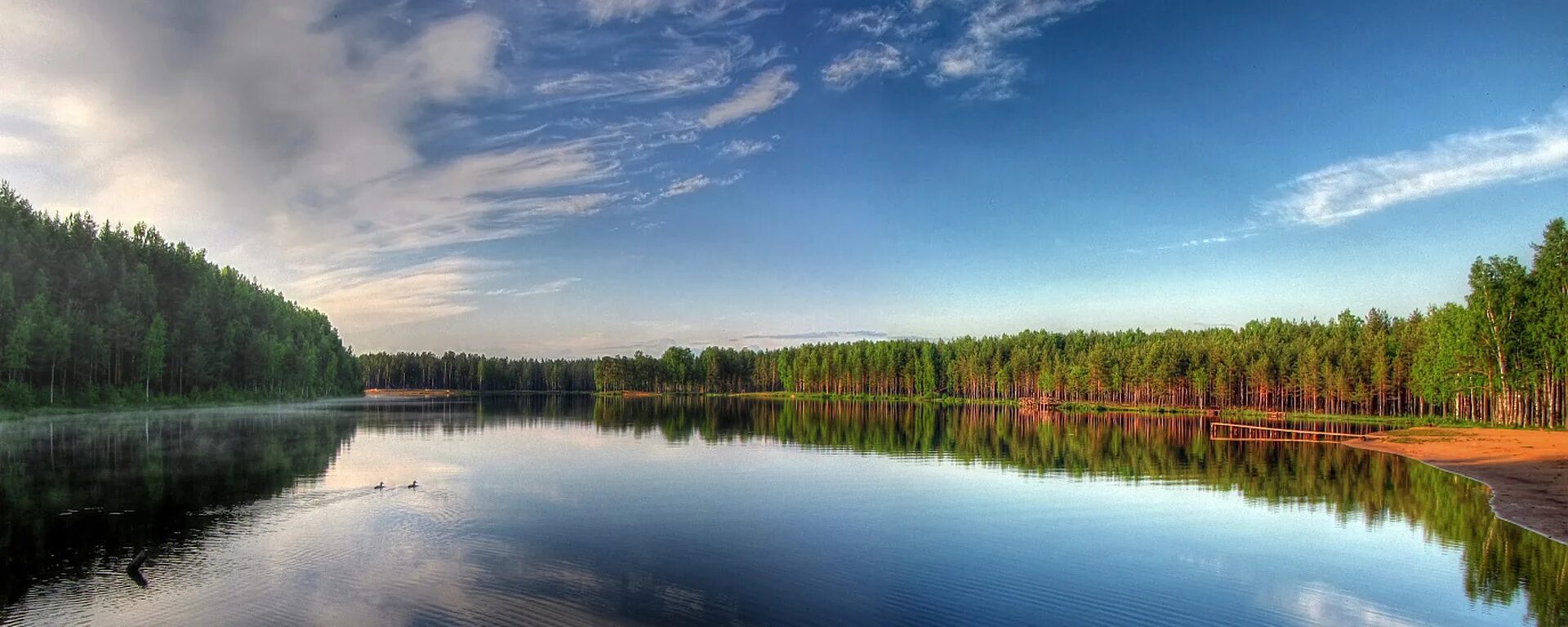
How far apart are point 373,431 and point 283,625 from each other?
53873mm

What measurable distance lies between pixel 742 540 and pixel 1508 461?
43388 millimetres

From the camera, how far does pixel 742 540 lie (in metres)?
23.3

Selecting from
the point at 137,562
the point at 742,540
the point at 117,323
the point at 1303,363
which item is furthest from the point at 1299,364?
the point at 117,323

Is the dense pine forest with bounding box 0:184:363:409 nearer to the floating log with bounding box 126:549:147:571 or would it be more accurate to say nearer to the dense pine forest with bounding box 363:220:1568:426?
the floating log with bounding box 126:549:147:571

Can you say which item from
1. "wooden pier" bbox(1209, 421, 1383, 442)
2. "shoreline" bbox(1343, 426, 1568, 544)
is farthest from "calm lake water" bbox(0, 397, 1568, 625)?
"wooden pier" bbox(1209, 421, 1383, 442)

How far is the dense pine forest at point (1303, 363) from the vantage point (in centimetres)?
6175

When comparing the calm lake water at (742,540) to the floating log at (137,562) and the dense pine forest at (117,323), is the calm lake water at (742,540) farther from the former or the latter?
the dense pine forest at (117,323)

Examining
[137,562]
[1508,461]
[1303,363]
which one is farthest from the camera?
[1303,363]

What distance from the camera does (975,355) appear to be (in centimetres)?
15850

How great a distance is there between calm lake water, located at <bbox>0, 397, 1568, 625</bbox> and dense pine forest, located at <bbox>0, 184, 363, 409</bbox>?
25.6m

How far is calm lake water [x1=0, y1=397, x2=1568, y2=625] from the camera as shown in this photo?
16812mm

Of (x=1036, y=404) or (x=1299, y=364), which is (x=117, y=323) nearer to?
(x=1036, y=404)

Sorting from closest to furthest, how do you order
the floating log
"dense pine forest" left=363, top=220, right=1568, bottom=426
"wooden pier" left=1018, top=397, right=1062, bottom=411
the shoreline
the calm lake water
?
1. the calm lake water
2. the floating log
3. the shoreline
4. "dense pine forest" left=363, top=220, right=1568, bottom=426
5. "wooden pier" left=1018, top=397, right=1062, bottom=411

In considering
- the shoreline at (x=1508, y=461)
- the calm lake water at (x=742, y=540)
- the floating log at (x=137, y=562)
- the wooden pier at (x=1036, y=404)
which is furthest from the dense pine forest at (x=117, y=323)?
the wooden pier at (x=1036, y=404)
